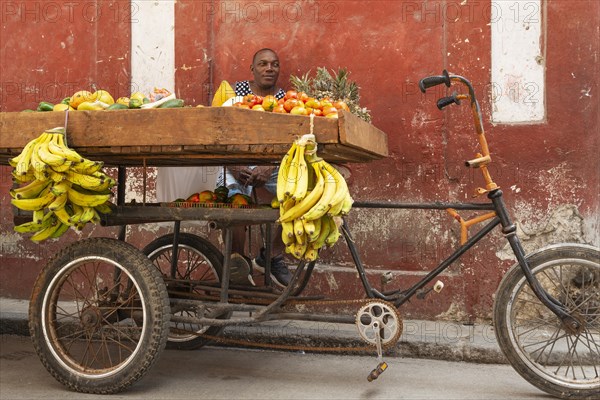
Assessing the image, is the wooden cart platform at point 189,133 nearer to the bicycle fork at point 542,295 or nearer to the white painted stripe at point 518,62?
the bicycle fork at point 542,295

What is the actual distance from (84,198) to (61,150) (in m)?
0.29

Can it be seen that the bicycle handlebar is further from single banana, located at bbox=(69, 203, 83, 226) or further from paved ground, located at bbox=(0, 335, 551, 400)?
single banana, located at bbox=(69, 203, 83, 226)

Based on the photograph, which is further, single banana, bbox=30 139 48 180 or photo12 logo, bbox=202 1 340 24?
photo12 logo, bbox=202 1 340 24

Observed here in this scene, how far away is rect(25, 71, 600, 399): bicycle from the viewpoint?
3.56 meters

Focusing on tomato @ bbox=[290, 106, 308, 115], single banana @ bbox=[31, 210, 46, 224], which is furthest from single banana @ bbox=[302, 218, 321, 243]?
single banana @ bbox=[31, 210, 46, 224]

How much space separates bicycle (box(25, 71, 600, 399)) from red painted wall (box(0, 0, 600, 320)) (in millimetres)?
1106

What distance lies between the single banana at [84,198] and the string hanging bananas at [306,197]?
98cm

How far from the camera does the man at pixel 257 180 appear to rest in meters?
4.29

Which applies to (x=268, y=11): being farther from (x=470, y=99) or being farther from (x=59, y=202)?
(x=59, y=202)

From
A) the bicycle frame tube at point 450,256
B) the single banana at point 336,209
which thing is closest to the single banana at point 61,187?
the single banana at point 336,209

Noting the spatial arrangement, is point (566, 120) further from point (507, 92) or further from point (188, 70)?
point (188, 70)

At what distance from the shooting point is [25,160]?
3.48m

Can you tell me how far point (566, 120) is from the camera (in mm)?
4922

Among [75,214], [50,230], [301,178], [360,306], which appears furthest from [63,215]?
[360,306]
